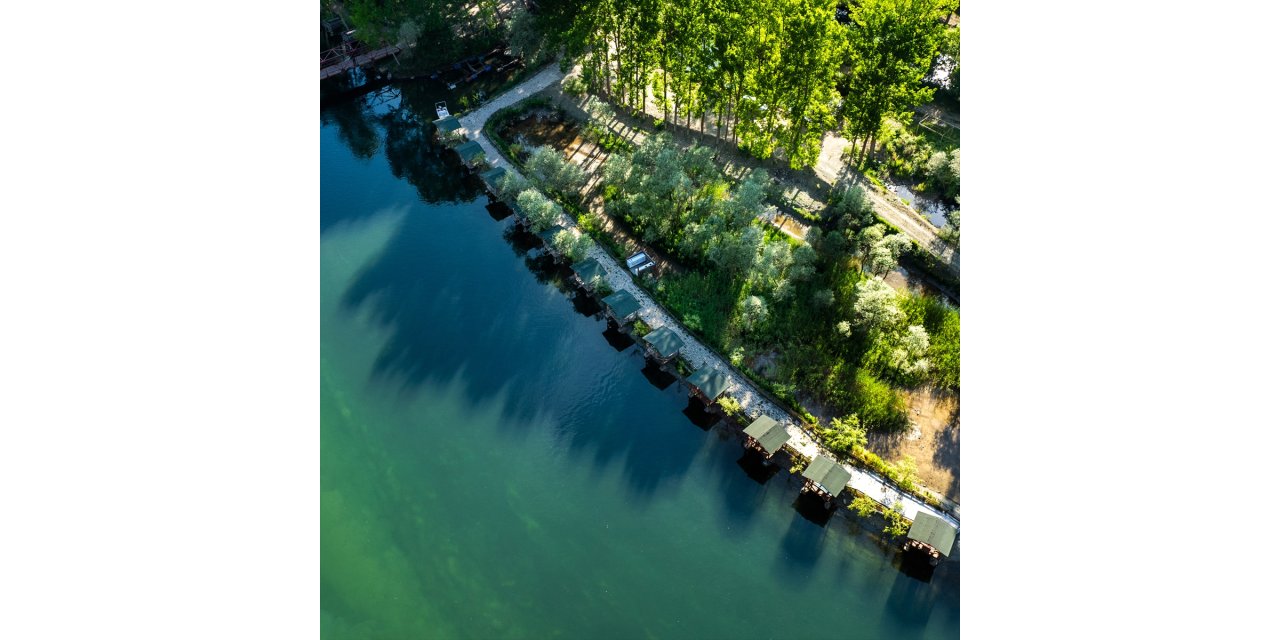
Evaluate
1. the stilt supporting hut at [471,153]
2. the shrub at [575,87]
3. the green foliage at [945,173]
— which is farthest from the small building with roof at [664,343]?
the shrub at [575,87]

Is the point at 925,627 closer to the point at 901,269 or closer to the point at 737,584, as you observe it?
the point at 737,584

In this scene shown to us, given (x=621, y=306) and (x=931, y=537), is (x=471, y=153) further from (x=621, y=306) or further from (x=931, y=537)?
(x=931, y=537)

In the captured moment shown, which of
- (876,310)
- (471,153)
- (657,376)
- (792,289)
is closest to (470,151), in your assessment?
(471,153)

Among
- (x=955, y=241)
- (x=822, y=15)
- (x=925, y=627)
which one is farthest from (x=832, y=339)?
(x=822, y=15)

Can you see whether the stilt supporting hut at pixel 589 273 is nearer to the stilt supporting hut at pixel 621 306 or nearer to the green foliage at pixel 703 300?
the stilt supporting hut at pixel 621 306

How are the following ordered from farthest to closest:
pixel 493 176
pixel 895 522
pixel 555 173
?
pixel 493 176 → pixel 555 173 → pixel 895 522
